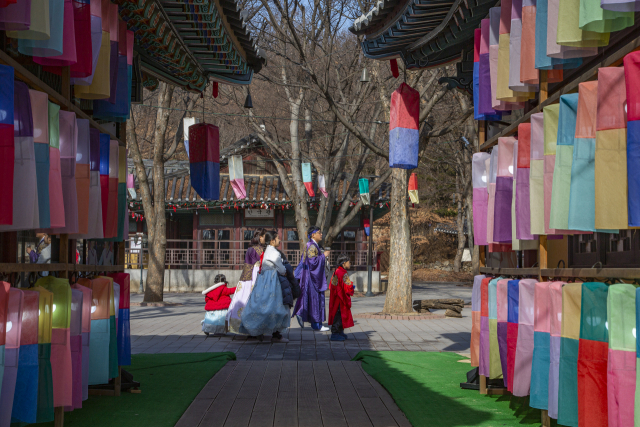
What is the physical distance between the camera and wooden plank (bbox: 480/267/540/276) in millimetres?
4777

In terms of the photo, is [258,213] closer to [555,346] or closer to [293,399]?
[293,399]

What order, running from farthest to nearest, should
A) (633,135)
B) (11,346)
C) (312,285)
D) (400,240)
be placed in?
1. (400,240)
2. (312,285)
3. (11,346)
4. (633,135)

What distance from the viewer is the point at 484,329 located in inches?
225

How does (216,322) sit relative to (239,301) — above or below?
below

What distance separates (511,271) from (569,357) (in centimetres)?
175

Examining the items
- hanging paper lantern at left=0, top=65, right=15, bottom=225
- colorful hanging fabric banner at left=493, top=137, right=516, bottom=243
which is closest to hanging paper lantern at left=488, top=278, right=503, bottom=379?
colorful hanging fabric banner at left=493, top=137, right=516, bottom=243

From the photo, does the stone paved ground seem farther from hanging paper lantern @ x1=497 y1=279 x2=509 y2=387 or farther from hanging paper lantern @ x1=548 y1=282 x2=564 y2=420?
hanging paper lantern @ x1=548 y1=282 x2=564 y2=420

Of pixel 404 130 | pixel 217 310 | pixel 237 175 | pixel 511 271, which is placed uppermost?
pixel 237 175

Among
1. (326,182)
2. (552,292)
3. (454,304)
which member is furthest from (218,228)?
(552,292)

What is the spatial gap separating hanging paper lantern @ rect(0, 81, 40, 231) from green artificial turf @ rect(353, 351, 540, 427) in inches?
123

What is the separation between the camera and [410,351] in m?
9.30

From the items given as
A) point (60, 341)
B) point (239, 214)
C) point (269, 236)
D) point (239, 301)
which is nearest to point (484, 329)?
point (60, 341)

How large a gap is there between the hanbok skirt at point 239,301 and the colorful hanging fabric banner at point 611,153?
26.1ft

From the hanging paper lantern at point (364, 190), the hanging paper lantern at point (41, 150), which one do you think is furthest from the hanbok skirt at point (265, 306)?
the hanging paper lantern at point (364, 190)
